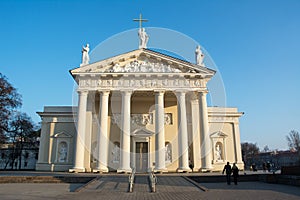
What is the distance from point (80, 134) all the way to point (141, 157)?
22.2 feet

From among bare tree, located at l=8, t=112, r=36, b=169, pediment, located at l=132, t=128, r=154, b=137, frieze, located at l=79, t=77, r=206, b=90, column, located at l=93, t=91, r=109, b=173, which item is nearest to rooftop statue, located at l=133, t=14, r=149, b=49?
frieze, located at l=79, t=77, r=206, b=90

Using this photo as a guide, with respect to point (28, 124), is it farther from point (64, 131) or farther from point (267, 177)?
point (267, 177)

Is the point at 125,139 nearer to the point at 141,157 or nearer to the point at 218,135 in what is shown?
the point at 141,157

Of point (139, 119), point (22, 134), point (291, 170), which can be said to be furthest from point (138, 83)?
point (22, 134)

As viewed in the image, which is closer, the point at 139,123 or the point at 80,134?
the point at 80,134

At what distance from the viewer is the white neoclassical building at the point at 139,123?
23.4m

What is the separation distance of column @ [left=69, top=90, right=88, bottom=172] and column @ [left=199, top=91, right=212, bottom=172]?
1107cm

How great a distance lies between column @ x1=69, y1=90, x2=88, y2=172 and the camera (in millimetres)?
22984

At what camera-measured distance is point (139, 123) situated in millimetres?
26906

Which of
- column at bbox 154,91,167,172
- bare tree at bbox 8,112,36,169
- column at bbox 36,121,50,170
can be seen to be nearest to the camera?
column at bbox 154,91,167,172

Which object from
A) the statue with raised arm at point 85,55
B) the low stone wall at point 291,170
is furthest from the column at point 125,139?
the low stone wall at point 291,170

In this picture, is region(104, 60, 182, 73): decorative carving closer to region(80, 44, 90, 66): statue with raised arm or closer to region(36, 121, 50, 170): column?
region(80, 44, 90, 66): statue with raised arm

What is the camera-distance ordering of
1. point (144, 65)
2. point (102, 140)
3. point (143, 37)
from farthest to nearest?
point (143, 37), point (144, 65), point (102, 140)

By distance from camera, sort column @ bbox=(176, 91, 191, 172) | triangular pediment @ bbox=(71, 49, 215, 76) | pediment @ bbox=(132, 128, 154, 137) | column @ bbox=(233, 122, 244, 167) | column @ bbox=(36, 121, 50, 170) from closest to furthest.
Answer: column @ bbox=(176, 91, 191, 172) → triangular pediment @ bbox=(71, 49, 215, 76) → pediment @ bbox=(132, 128, 154, 137) → column @ bbox=(36, 121, 50, 170) → column @ bbox=(233, 122, 244, 167)
